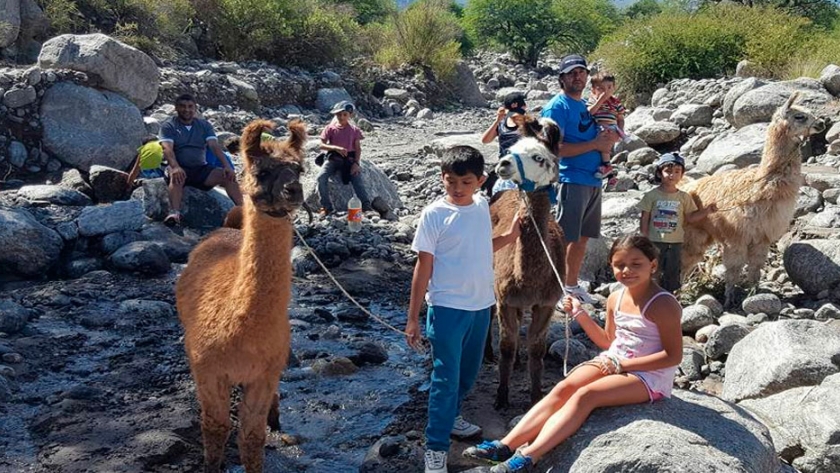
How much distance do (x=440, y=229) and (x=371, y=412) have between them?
6.89ft

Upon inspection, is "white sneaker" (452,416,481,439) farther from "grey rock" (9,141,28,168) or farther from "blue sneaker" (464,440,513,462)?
"grey rock" (9,141,28,168)

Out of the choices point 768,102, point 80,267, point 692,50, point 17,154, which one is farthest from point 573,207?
point 692,50

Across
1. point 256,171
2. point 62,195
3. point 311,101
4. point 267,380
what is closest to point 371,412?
point 267,380

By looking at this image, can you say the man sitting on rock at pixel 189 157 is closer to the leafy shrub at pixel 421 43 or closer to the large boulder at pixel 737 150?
the large boulder at pixel 737 150

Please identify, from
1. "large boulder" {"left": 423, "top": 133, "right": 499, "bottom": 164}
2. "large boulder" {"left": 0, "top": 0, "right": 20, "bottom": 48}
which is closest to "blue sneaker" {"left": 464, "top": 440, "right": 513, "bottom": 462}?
"large boulder" {"left": 423, "top": 133, "right": 499, "bottom": 164}

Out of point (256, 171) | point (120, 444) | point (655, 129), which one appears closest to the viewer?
point (256, 171)

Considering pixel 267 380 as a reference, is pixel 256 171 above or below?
above

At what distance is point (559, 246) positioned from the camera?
5969 millimetres

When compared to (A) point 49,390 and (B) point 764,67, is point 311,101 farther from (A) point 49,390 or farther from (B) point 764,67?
(A) point 49,390

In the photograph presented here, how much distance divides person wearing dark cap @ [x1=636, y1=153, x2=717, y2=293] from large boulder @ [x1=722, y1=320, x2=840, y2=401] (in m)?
1.54

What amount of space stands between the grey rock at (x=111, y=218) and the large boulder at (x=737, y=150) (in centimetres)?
811

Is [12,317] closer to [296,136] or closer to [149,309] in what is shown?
[149,309]

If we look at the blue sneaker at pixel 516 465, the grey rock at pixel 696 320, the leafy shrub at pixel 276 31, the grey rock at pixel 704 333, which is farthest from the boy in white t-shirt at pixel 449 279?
the leafy shrub at pixel 276 31

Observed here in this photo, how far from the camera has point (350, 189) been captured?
479 inches
